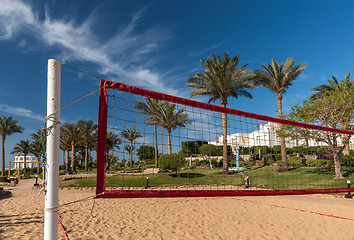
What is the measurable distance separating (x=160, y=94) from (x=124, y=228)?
4190 millimetres

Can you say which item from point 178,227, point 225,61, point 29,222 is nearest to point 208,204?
point 178,227

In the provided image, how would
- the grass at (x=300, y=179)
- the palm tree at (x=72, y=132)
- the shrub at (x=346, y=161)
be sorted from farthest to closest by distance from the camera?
the palm tree at (x=72, y=132) < the shrub at (x=346, y=161) < the grass at (x=300, y=179)

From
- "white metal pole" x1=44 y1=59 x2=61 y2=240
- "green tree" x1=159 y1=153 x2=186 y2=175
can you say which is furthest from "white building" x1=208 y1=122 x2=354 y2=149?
"white metal pole" x1=44 y1=59 x2=61 y2=240

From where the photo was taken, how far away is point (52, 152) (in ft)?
8.39

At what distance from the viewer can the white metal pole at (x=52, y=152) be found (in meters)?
2.50

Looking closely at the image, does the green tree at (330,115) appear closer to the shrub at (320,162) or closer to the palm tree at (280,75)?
the shrub at (320,162)

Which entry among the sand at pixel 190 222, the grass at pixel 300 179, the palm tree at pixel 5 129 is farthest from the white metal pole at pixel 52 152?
the palm tree at pixel 5 129

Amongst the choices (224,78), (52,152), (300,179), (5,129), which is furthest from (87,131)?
(52,152)

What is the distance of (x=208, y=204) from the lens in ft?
32.3

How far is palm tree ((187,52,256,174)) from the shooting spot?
18.3 m

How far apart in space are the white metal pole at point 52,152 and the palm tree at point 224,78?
16186 mm

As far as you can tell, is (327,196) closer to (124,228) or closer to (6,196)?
(124,228)

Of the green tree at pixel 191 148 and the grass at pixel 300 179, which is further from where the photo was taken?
the grass at pixel 300 179

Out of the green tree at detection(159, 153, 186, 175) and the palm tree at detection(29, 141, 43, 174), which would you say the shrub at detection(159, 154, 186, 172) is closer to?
the green tree at detection(159, 153, 186, 175)
